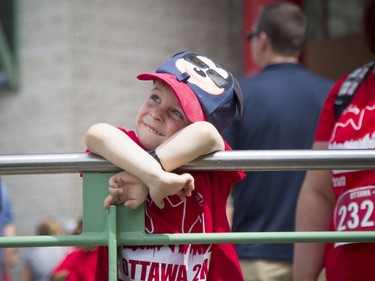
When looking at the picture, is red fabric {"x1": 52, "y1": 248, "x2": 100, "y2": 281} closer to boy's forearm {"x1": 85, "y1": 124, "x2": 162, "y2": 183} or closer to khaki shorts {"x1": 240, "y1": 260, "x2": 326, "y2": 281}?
boy's forearm {"x1": 85, "y1": 124, "x2": 162, "y2": 183}

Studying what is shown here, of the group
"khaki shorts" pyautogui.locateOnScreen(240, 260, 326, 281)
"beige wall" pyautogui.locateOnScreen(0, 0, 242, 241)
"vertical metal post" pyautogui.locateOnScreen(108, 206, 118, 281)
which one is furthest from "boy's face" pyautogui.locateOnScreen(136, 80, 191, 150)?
"beige wall" pyautogui.locateOnScreen(0, 0, 242, 241)

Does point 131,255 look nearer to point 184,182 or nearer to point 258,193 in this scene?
point 184,182

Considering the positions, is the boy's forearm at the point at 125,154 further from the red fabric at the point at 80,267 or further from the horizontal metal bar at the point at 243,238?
the red fabric at the point at 80,267

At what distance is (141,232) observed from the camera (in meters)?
2.58

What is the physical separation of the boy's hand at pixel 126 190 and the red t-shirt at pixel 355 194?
0.69m

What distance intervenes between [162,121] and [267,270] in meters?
1.80

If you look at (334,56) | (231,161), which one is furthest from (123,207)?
(334,56)

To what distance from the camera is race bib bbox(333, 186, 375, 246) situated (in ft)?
9.59

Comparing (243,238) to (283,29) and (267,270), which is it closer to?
(267,270)

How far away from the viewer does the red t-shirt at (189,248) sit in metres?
2.64

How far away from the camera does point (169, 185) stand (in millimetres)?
2535

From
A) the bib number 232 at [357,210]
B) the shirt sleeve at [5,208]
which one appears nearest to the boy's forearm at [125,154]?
the bib number 232 at [357,210]

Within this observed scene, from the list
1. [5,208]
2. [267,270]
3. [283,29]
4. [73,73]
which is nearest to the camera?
[267,270]

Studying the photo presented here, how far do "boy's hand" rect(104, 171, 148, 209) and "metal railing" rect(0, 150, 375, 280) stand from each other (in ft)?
0.07
